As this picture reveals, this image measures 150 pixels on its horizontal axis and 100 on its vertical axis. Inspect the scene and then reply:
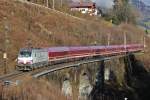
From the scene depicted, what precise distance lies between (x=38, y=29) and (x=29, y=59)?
122 ft

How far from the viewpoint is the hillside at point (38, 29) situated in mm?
72125

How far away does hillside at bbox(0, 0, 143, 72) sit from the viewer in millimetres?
72125

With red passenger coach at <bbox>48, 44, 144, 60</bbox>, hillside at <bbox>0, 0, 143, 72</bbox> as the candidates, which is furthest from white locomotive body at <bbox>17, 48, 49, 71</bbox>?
red passenger coach at <bbox>48, 44, 144, 60</bbox>

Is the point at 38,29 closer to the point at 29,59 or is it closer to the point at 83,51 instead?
the point at 83,51

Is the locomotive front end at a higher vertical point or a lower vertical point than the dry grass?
higher

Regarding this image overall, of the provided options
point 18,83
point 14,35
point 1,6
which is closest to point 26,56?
point 18,83

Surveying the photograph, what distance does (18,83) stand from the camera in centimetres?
4050

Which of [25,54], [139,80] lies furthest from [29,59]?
[139,80]

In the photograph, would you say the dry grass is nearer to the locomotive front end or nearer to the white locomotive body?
the locomotive front end

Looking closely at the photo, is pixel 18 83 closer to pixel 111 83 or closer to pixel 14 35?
pixel 14 35

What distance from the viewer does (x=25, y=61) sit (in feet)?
179

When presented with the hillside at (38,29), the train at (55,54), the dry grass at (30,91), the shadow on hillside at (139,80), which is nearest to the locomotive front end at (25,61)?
the train at (55,54)

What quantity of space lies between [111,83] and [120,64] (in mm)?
14019

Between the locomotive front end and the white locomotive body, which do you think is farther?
the white locomotive body
